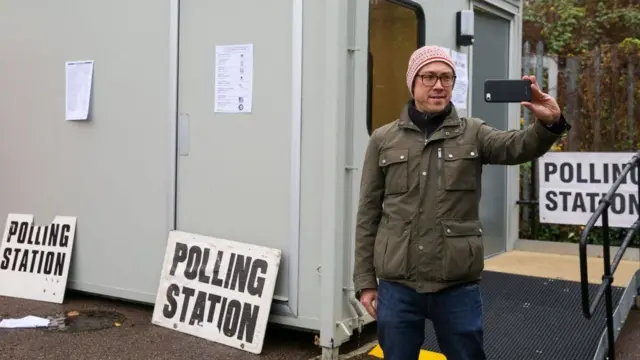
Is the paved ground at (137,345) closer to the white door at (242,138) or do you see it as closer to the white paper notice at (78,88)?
the white door at (242,138)

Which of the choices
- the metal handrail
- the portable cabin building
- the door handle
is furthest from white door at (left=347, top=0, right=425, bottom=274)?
the metal handrail

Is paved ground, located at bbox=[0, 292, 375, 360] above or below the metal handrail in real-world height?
below

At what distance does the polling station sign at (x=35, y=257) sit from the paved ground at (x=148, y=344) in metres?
0.84

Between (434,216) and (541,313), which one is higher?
(434,216)

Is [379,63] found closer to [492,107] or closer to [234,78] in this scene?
[234,78]

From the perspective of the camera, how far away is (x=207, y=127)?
487 centimetres

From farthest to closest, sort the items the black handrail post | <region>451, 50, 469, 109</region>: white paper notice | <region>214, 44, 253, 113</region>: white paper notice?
<region>451, 50, 469, 109</region>: white paper notice → <region>214, 44, 253, 113</region>: white paper notice → the black handrail post

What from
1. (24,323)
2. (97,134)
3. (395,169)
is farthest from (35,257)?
(395,169)

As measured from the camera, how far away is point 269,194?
4.59 m

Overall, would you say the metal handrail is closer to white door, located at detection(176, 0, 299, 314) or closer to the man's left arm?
the man's left arm

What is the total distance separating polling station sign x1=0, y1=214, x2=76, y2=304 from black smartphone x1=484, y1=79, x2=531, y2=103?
4.05m

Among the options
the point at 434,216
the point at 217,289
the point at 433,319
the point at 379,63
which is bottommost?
the point at 217,289

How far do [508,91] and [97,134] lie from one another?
3.82 meters

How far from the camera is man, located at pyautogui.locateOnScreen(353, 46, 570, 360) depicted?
2594 millimetres
